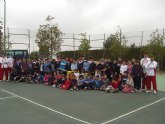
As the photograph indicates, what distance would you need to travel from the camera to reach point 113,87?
54.1 feet

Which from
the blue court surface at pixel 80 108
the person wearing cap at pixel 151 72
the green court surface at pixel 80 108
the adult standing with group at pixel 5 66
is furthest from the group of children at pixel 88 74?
the green court surface at pixel 80 108

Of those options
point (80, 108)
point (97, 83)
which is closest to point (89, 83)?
point (97, 83)

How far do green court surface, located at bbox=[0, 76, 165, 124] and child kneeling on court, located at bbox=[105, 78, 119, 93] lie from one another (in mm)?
849

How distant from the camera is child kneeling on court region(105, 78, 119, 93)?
16.0 m

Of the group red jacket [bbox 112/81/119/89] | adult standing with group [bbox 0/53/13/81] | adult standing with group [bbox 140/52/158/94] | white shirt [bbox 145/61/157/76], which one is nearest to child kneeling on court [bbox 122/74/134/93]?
red jacket [bbox 112/81/119/89]

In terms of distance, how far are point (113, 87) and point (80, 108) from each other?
516 cm

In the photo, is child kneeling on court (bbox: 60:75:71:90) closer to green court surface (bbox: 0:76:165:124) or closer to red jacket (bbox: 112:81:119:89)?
green court surface (bbox: 0:76:165:124)

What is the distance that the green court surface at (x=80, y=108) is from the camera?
983 centimetres

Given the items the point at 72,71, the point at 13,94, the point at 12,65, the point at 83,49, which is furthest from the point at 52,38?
the point at 13,94

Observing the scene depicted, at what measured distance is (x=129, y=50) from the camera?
31.8m

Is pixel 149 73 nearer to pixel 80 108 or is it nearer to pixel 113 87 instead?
pixel 113 87

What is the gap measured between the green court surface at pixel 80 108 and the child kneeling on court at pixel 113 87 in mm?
849

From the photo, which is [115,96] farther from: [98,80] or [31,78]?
[31,78]

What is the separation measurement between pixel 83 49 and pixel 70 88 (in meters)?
18.4
